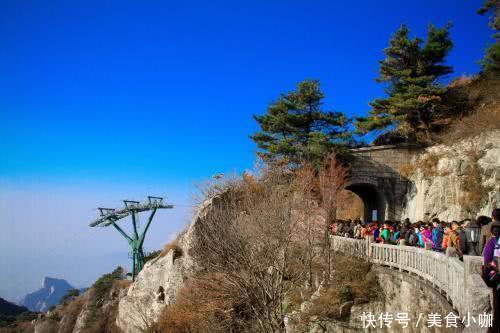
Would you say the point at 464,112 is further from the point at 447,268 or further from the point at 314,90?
the point at 447,268

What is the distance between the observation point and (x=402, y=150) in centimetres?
2727

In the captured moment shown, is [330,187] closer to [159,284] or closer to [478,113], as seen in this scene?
[478,113]

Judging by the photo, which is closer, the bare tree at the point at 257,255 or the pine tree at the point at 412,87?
the bare tree at the point at 257,255

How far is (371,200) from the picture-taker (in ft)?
104

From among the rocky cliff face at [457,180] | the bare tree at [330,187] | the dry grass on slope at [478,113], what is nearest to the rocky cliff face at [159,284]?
the bare tree at [330,187]

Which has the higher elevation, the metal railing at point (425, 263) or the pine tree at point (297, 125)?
the pine tree at point (297, 125)

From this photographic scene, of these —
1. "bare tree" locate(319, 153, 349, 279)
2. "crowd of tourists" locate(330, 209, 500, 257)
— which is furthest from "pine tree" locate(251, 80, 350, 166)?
"crowd of tourists" locate(330, 209, 500, 257)

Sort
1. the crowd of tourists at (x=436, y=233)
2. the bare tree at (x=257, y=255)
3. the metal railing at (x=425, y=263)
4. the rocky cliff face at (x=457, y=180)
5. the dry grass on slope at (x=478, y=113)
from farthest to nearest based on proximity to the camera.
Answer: the dry grass on slope at (x=478, y=113)
the rocky cliff face at (x=457, y=180)
the bare tree at (x=257, y=255)
the crowd of tourists at (x=436, y=233)
the metal railing at (x=425, y=263)

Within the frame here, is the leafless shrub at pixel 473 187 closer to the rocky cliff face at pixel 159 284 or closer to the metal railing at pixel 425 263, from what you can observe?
the metal railing at pixel 425 263

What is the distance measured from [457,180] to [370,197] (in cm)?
1088

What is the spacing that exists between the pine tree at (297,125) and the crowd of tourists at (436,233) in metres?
7.87

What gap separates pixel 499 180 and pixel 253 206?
12626mm

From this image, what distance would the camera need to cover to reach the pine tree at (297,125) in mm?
27156

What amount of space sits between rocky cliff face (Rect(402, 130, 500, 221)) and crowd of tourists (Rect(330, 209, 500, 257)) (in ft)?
19.0
